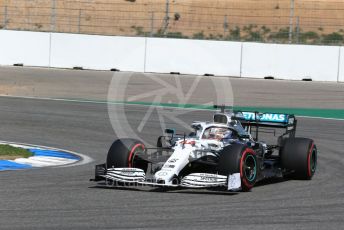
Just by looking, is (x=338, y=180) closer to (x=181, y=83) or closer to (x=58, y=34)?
(x=181, y=83)

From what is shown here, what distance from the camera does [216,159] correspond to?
1303 centimetres

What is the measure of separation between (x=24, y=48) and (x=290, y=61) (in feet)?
36.7

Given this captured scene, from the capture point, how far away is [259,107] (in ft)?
88.2

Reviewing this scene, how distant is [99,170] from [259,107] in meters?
14.5

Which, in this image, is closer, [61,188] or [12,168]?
[61,188]

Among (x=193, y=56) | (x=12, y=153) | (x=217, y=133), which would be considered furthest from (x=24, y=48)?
(x=217, y=133)

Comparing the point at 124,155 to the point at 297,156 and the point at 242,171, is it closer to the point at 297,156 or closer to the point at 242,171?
the point at 242,171

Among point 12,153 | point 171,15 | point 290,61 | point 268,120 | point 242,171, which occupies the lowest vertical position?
point 12,153

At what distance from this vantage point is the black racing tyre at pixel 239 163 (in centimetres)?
1234

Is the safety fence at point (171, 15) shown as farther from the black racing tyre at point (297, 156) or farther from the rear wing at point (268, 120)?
the black racing tyre at point (297, 156)

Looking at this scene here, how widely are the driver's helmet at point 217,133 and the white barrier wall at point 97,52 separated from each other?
70.0ft

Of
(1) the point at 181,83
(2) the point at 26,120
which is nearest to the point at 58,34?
(1) the point at 181,83

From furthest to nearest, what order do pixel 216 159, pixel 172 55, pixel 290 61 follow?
pixel 172 55
pixel 290 61
pixel 216 159

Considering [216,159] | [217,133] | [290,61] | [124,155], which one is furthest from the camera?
[290,61]
